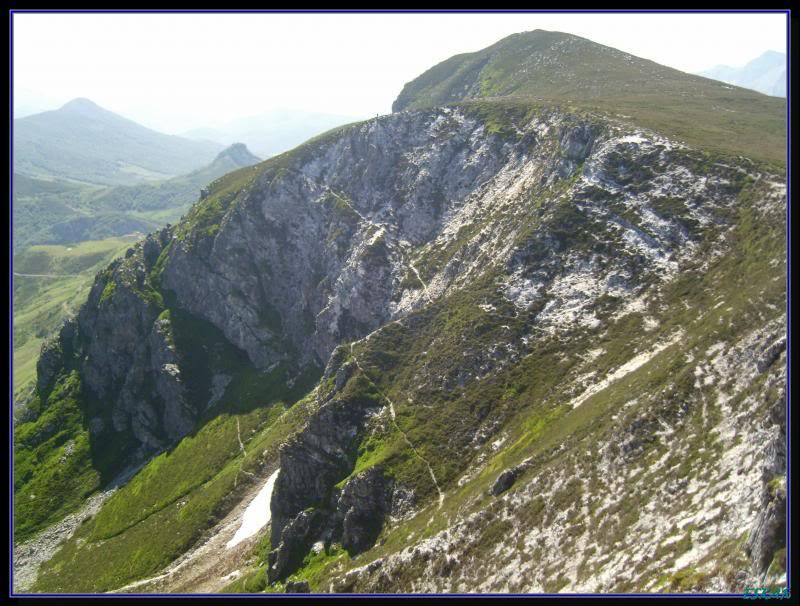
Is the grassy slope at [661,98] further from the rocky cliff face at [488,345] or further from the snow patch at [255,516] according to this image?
the snow patch at [255,516]

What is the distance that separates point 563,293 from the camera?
83.1m

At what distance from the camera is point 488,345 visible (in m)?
83.5

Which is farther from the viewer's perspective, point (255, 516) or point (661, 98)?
point (661, 98)

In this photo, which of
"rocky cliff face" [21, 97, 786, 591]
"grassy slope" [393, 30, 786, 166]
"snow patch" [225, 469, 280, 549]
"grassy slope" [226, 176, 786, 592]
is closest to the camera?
"rocky cliff face" [21, 97, 786, 591]

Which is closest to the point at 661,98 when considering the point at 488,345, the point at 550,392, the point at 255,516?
the point at 488,345

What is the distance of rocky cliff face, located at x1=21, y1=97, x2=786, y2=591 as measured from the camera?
40.5 m

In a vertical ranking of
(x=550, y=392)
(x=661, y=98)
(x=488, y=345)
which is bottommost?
(x=550, y=392)

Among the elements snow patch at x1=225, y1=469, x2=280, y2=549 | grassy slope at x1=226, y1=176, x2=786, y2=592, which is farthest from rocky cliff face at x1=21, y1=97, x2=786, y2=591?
snow patch at x1=225, y1=469, x2=280, y2=549

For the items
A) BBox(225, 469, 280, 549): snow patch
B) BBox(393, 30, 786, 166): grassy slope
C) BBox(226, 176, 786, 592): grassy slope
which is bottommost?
BBox(225, 469, 280, 549): snow patch

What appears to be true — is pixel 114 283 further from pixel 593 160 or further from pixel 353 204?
pixel 593 160

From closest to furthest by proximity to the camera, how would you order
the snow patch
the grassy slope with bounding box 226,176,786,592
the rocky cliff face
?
the rocky cliff face
the grassy slope with bounding box 226,176,786,592
the snow patch

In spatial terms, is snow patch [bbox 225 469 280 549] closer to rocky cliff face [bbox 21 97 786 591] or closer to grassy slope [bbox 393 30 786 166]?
rocky cliff face [bbox 21 97 786 591]

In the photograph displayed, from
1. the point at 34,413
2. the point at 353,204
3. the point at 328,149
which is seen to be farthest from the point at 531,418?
the point at 34,413

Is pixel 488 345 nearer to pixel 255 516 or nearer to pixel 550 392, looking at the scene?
pixel 550 392
